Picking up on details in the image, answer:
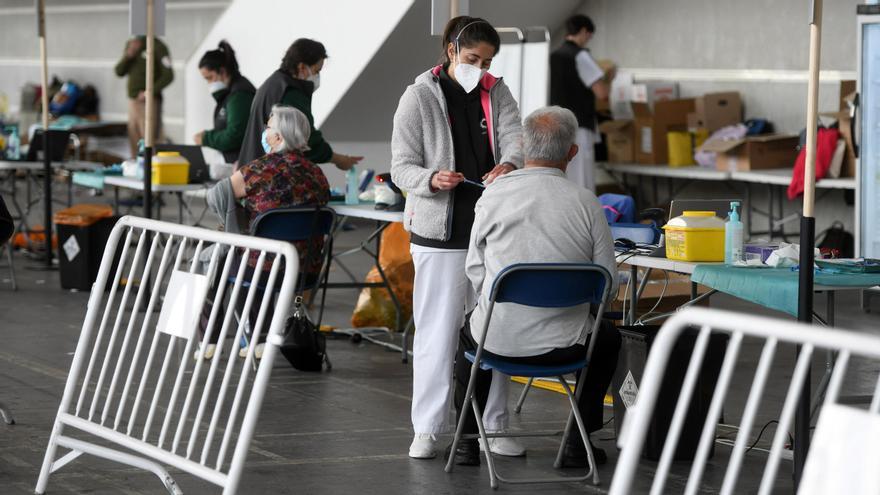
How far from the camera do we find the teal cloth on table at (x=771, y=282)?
15.2ft

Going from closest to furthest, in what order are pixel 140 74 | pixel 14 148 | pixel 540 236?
pixel 540 236 → pixel 14 148 → pixel 140 74

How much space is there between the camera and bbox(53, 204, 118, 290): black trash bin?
9312mm

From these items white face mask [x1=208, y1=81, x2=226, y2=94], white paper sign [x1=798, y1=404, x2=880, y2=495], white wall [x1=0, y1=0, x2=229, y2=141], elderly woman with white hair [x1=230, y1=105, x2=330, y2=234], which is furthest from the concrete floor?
white wall [x1=0, y1=0, x2=229, y2=141]

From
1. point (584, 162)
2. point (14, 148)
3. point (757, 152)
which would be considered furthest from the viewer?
point (584, 162)

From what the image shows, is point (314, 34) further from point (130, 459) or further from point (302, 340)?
point (130, 459)

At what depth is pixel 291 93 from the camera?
24.5ft

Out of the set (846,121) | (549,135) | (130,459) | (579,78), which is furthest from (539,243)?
(579,78)

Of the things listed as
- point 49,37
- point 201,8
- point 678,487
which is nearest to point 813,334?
point 678,487

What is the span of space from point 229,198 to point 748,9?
6901 mm

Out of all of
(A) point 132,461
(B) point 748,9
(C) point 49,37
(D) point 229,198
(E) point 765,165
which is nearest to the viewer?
(A) point 132,461

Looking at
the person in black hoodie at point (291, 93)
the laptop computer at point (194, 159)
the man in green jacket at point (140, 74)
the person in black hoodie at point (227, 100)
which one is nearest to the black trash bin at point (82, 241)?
the laptop computer at point (194, 159)

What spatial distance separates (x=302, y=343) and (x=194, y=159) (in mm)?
3066

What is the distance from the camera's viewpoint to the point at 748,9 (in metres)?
12.2

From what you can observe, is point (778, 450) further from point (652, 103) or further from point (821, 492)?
point (652, 103)
